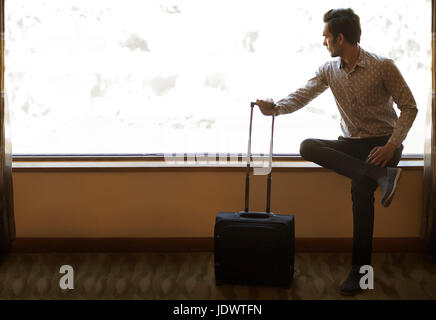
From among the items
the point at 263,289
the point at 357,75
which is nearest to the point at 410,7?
the point at 357,75

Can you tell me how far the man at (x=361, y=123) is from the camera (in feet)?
6.09

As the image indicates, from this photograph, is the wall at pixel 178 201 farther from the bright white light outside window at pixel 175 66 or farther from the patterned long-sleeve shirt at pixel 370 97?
the patterned long-sleeve shirt at pixel 370 97

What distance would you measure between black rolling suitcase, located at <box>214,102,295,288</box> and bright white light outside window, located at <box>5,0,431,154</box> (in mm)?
610

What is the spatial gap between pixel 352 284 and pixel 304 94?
0.92 m

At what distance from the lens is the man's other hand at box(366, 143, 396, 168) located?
6.04ft

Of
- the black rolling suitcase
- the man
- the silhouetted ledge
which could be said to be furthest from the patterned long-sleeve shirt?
the silhouetted ledge

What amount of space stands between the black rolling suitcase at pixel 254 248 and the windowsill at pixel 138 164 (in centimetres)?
46

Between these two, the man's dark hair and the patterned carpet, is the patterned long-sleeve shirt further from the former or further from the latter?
the patterned carpet

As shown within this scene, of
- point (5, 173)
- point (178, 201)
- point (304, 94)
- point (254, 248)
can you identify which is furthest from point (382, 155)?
point (5, 173)

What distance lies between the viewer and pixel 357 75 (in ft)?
6.39

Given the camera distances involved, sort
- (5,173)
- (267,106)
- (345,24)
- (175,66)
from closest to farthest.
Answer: (345,24), (267,106), (5,173), (175,66)

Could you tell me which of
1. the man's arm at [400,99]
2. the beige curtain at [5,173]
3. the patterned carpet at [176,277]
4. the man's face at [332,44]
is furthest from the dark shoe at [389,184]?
the beige curtain at [5,173]

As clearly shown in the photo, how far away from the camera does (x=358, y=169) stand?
73.3 inches

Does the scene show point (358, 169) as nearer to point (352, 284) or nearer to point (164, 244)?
point (352, 284)
